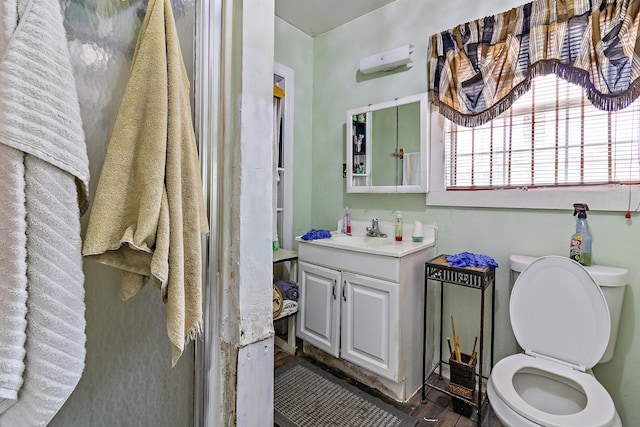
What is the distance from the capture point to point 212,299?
85cm

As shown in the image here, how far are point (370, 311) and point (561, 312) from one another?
2.94ft

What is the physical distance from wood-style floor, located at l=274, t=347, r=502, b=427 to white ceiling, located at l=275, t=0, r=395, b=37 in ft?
8.41

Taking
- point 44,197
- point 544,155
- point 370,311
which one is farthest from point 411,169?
point 44,197

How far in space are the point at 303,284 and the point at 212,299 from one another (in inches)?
52.9

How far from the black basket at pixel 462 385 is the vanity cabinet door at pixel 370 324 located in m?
0.31

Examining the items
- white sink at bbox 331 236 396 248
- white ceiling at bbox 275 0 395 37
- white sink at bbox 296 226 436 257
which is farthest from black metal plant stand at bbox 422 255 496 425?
white ceiling at bbox 275 0 395 37

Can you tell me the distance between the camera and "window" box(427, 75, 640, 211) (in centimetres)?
143

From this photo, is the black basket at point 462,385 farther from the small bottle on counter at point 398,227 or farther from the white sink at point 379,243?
the small bottle on counter at point 398,227

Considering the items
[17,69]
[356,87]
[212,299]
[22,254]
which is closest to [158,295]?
[212,299]

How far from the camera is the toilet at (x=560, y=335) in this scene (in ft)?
4.12

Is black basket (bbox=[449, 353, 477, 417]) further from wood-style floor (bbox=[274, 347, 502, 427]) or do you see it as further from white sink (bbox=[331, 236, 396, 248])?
white sink (bbox=[331, 236, 396, 248])

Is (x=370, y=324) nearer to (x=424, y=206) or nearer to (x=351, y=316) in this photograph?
(x=351, y=316)

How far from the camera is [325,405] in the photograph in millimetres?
1677

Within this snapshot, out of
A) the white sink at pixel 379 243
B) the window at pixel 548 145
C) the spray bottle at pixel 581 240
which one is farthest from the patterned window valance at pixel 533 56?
the white sink at pixel 379 243
